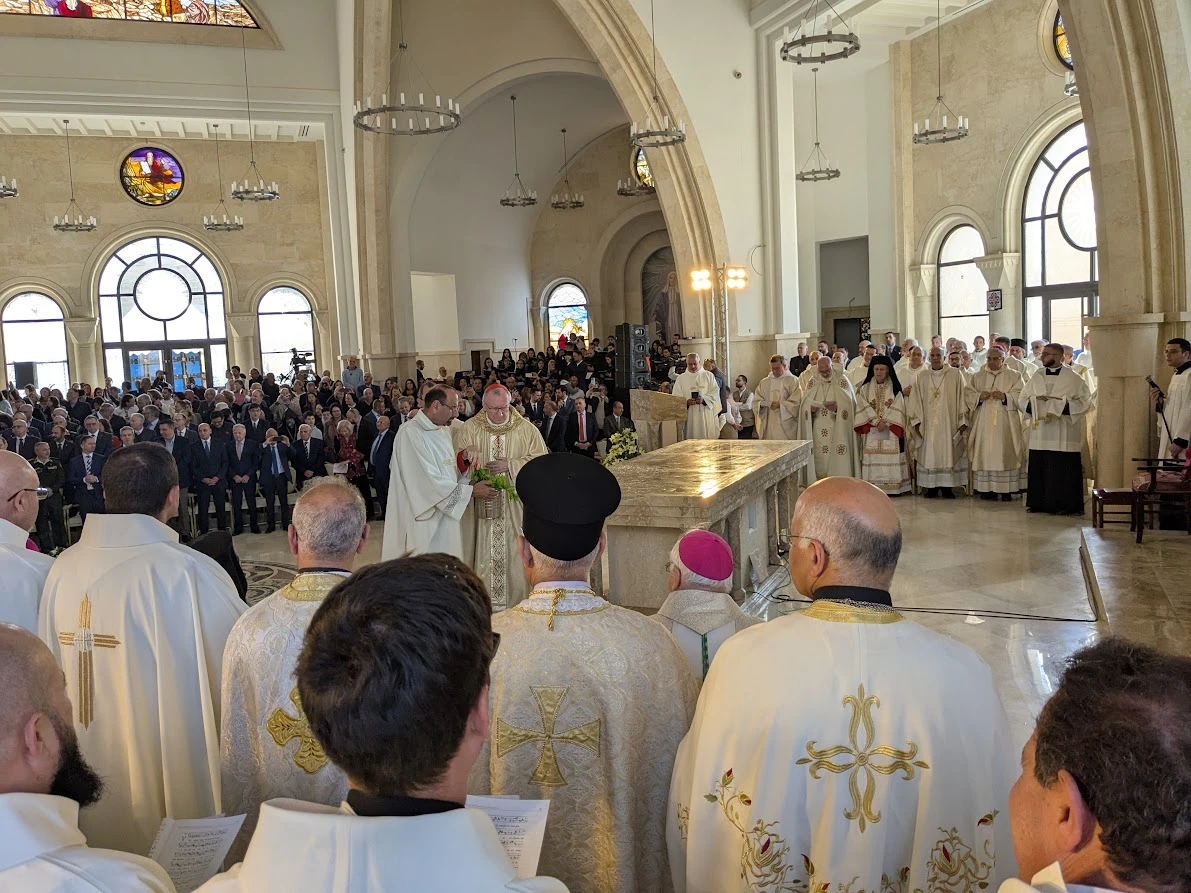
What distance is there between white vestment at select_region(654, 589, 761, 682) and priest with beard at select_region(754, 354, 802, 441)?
34.2 feet

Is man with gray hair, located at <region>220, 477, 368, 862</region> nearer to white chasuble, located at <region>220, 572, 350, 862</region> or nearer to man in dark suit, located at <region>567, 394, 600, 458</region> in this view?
white chasuble, located at <region>220, 572, 350, 862</region>

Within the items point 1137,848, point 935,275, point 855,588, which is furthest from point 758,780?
point 935,275

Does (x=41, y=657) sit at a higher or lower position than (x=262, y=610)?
higher

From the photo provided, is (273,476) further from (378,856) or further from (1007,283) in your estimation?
(1007,283)

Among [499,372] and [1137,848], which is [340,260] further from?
[1137,848]

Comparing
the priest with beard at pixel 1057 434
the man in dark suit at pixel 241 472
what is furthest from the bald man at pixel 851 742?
the man in dark suit at pixel 241 472

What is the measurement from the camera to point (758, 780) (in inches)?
79.7

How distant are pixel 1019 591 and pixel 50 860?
705 centimetres

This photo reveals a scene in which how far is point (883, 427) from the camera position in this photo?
38.2 feet

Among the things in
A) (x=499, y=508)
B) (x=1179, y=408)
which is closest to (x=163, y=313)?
(x=499, y=508)

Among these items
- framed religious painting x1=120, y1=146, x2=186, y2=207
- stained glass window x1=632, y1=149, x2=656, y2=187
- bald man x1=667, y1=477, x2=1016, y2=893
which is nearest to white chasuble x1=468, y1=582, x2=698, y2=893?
bald man x1=667, y1=477, x2=1016, y2=893

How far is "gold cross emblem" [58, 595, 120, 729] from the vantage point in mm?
2928

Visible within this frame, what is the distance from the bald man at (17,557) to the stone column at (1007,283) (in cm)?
1775

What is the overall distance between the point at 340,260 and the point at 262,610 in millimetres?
20844
